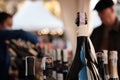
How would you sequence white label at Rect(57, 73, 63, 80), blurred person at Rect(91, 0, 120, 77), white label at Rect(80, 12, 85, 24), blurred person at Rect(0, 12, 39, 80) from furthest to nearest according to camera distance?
blurred person at Rect(0, 12, 39, 80) → blurred person at Rect(91, 0, 120, 77) → white label at Rect(57, 73, 63, 80) → white label at Rect(80, 12, 85, 24)

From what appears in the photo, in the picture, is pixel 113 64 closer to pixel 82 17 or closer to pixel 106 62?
pixel 106 62

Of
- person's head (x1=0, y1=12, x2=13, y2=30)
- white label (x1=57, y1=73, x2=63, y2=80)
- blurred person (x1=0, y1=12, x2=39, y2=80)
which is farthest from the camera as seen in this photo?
person's head (x1=0, y1=12, x2=13, y2=30)

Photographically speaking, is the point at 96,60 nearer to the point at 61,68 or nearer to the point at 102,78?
the point at 102,78

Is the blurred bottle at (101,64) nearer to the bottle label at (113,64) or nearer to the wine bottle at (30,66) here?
the bottle label at (113,64)

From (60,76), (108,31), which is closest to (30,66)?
(60,76)

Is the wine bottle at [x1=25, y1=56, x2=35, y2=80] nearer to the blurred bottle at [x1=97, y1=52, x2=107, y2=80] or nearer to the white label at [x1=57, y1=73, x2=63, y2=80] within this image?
the white label at [x1=57, y1=73, x2=63, y2=80]

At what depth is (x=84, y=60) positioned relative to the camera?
0.82 m

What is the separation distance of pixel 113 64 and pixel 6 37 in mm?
1340

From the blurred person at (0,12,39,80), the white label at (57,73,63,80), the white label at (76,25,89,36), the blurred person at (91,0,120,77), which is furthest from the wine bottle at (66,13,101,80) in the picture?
the blurred person at (0,12,39,80)

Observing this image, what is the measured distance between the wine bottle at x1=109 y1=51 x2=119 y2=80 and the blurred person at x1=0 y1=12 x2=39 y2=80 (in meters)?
1.13

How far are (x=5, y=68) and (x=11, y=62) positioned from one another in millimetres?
198

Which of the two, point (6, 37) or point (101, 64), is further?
point (6, 37)

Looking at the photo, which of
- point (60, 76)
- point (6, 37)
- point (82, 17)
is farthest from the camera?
point (6, 37)

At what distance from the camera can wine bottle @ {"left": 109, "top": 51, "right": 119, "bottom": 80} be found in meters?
0.88
